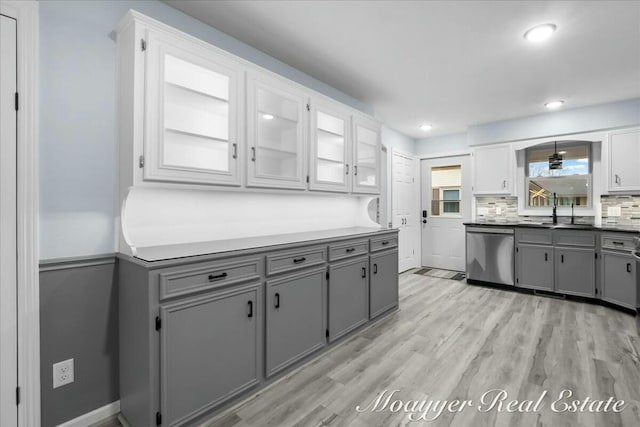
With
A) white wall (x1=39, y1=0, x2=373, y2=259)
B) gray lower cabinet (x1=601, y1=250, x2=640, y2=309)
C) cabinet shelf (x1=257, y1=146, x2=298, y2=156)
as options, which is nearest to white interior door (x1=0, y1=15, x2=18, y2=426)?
white wall (x1=39, y1=0, x2=373, y2=259)

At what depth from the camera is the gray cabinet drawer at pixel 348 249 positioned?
266cm

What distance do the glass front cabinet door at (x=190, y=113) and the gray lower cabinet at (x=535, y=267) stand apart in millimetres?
4308

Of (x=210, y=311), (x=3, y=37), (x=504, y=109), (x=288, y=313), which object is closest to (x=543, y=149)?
(x=504, y=109)

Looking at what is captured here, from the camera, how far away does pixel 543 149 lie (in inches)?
190

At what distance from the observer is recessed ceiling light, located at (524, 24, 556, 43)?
7.84 feet

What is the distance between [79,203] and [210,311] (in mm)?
994

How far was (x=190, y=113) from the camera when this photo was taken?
1973 millimetres

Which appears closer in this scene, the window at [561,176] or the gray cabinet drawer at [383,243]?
the gray cabinet drawer at [383,243]

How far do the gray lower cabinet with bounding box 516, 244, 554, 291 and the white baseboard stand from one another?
4948 millimetres

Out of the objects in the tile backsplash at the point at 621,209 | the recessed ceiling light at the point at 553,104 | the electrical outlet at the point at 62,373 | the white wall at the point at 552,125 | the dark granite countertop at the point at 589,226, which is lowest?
the electrical outlet at the point at 62,373

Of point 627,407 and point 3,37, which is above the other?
point 3,37

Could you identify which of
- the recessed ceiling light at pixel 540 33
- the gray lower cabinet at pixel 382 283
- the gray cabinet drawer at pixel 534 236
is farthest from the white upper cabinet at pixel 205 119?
the gray cabinet drawer at pixel 534 236

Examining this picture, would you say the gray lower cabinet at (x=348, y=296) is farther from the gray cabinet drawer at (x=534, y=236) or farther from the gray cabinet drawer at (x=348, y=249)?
the gray cabinet drawer at (x=534, y=236)

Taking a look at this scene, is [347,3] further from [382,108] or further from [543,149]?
[543,149]
